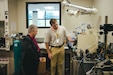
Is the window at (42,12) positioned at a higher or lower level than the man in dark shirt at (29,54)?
higher

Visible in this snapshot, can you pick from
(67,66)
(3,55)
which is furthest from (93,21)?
(3,55)

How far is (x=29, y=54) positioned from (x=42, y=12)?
2459 mm

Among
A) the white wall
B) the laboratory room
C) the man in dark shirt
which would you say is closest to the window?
the laboratory room

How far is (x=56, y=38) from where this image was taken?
14.4 ft

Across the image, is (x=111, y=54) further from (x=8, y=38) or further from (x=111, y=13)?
(x=8, y=38)

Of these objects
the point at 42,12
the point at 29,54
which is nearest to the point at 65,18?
the point at 42,12

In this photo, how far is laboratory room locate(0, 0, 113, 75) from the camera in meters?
3.27

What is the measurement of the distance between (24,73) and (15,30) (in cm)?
229

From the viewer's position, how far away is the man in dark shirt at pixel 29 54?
3.53 metres

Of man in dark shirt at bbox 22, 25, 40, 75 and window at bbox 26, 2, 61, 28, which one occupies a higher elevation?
window at bbox 26, 2, 61, 28

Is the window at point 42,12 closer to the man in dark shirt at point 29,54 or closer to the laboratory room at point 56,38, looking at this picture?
the laboratory room at point 56,38

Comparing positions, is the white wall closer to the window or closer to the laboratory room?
the laboratory room

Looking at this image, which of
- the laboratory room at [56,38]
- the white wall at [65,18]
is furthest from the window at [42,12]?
the white wall at [65,18]

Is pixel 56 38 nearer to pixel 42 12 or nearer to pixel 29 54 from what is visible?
pixel 29 54
